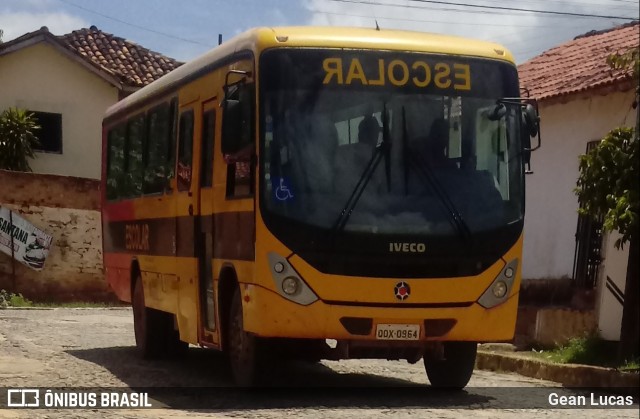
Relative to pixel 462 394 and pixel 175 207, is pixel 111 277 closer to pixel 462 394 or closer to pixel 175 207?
pixel 175 207

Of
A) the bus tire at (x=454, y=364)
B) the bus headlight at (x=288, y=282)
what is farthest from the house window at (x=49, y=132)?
the bus headlight at (x=288, y=282)

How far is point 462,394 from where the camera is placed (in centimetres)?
1162

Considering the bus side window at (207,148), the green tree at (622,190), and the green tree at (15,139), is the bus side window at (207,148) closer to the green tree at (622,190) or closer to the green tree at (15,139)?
the green tree at (622,190)

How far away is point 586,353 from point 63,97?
79.9ft

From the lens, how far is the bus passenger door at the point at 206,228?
1210 cm

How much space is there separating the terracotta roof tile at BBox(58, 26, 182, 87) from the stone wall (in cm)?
947

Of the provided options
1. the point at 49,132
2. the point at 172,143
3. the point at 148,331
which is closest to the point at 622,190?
the point at 172,143

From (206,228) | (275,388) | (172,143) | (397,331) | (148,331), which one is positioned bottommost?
(275,388)

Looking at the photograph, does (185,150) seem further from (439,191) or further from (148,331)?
(439,191)

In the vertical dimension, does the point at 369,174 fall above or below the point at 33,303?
above

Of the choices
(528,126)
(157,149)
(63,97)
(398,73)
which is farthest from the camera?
(63,97)

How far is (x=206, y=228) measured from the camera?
1223 cm

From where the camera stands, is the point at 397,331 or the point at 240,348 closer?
the point at 397,331

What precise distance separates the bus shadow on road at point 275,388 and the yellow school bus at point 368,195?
34cm
